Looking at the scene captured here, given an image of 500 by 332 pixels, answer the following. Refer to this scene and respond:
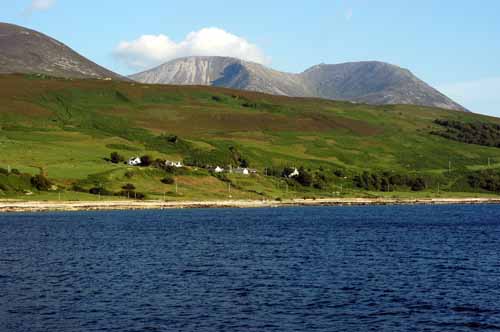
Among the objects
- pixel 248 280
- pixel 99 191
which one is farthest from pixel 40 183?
pixel 248 280

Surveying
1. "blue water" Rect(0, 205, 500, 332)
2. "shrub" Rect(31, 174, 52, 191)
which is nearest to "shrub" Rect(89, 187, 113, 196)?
"shrub" Rect(31, 174, 52, 191)

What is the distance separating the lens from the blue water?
1845 inches

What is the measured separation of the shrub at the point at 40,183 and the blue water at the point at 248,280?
69964 mm

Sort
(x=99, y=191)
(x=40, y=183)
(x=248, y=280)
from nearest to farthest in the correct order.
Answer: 1. (x=248, y=280)
2. (x=40, y=183)
3. (x=99, y=191)

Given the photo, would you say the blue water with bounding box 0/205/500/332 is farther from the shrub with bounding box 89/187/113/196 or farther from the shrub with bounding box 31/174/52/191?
the shrub with bounding box 89/187/113/196

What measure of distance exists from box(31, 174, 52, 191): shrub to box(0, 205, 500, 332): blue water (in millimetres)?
69964

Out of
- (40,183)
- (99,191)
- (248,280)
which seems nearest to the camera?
(248,280)

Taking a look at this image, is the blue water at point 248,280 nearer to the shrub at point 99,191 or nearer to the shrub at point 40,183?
the shrub at point 40,183

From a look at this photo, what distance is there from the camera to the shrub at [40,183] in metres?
189

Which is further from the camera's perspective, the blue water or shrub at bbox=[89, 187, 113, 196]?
shrub at bbox=[89, 187, 113, 196]

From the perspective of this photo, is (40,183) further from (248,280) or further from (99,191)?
(248,280)

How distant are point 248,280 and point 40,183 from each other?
135818 millimetres

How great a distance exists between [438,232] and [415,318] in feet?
252

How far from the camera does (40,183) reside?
7451 inches
